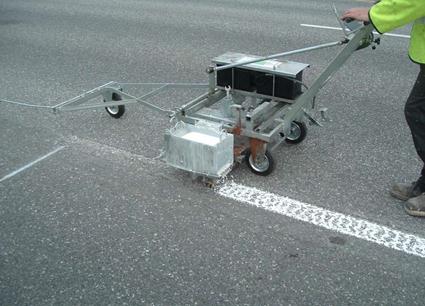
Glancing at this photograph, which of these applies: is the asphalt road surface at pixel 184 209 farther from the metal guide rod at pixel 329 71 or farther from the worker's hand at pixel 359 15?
the worker's hand at pixel 359 15

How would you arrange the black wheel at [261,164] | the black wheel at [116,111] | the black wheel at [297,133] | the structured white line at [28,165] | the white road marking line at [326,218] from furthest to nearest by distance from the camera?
the black wheel at [116,111]
the black wheel at [297,133]
the structured white line at [28,165]
the black wheel at [261,164]
the white road marking line at [326,218]

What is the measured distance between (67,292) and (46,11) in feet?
30.4

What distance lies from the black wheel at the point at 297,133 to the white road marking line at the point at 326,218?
86cm

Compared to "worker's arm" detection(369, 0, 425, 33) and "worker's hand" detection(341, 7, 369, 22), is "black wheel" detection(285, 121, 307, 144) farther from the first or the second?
"worker's arm" detection(369, 0, 425, 33)

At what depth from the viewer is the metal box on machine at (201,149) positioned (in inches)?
138

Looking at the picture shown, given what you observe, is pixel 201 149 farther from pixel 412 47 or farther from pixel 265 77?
pixel 412 47

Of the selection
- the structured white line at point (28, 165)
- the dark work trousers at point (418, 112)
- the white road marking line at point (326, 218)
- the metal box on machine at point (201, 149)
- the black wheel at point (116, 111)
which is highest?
the dark work trousers at point (418, 112)

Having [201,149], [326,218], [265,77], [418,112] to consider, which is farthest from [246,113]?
[418,112]

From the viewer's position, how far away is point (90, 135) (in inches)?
184

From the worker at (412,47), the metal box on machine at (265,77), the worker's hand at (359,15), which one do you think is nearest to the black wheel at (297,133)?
the metal box on machine at (265,77)

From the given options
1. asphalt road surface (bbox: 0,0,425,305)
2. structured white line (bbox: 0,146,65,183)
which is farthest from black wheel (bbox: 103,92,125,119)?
structured white line (bbox: 0,146,65,183)

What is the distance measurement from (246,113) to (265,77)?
393 millimetres

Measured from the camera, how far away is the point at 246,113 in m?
3.76

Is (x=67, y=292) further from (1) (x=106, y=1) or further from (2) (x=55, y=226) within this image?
(1) (x=106, y=1)
